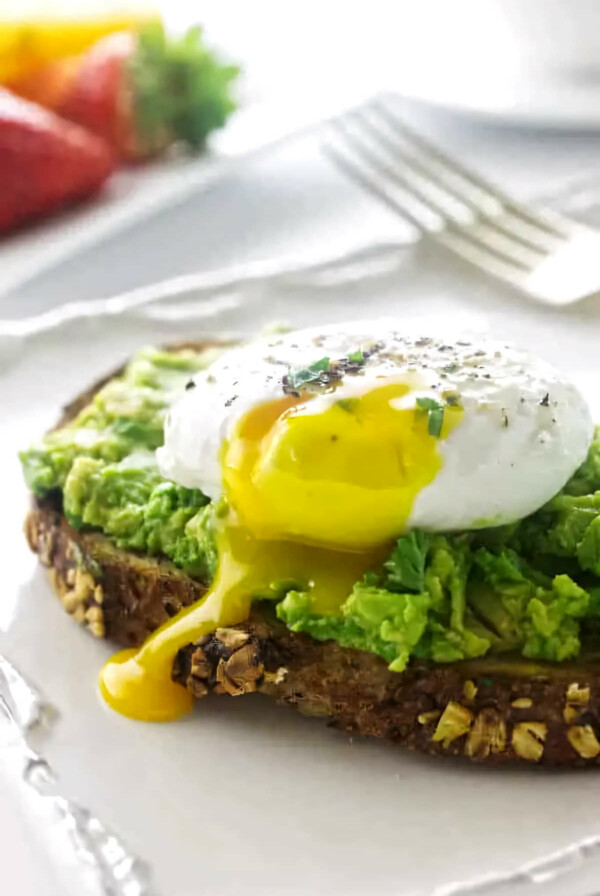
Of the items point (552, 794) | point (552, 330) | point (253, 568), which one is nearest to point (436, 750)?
point (552, 794)

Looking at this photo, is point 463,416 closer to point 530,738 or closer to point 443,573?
point 443,573

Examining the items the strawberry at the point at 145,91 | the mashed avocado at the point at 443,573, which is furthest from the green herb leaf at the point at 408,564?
the strawberry at the point at 145,91

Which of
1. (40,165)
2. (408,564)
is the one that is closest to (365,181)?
(40,165)

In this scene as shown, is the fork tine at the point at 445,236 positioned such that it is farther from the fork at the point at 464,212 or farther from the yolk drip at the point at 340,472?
the yolk drip at the point at 340,472

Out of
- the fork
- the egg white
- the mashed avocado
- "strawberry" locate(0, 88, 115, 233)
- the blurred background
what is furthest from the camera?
"strawberry" locate(0, 88, 115, 233)

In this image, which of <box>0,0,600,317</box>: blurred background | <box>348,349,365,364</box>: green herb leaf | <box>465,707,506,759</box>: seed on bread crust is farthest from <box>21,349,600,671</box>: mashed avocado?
<box>0,0,600,317</box>: blurred background

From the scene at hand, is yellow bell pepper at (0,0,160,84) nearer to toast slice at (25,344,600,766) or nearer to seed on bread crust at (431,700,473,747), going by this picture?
toast slice at (25,344,600,766)

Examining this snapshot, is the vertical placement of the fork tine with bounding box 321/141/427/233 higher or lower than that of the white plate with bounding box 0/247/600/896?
higher

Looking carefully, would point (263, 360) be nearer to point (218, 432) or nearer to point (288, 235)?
point (218, 432)
